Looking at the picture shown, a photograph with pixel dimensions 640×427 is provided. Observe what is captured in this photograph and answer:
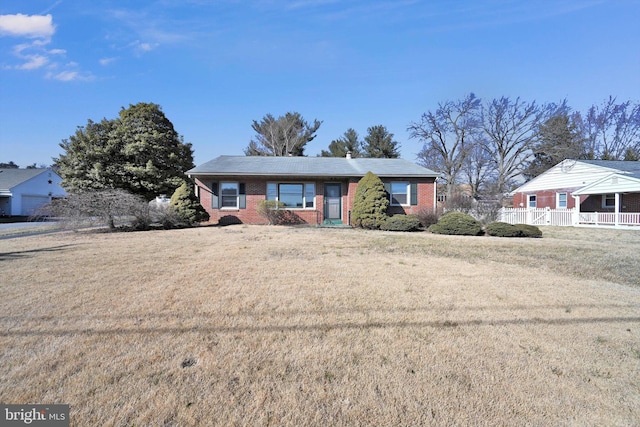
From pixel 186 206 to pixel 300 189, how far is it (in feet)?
19.9

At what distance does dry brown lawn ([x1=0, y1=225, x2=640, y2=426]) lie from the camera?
217cm

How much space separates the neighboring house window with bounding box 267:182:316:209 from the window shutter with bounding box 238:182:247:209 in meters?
1.32

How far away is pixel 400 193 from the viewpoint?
1816 cm

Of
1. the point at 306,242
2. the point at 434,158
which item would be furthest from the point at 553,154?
the point at 306,242

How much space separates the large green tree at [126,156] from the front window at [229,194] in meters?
Answer: 7.69

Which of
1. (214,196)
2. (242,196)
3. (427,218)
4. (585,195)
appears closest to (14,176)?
(214,196)

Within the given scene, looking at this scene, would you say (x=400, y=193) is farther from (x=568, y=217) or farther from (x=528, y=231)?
(x=568, y=217)

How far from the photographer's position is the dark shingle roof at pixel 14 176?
27938 millimetres

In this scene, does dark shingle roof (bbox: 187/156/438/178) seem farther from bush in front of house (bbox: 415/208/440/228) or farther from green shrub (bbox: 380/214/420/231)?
green shrub (bbox: 380/214/420/231)

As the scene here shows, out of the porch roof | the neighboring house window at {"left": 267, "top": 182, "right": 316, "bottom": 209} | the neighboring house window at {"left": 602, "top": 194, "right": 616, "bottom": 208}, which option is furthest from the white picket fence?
the neighboring house window at {"left": 267, "top": 182, "right": 316, "bottom": 209}

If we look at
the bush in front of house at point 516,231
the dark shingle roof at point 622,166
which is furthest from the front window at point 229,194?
the dark shingle roof at point 622,166

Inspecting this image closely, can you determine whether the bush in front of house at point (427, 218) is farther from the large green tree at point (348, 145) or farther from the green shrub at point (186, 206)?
the large green tree at point (348, 145)

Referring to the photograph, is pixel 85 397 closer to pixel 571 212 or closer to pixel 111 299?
pixel 111 299

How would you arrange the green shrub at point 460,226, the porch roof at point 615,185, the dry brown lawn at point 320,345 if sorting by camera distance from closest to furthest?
the dry brown lawn at point 320,345, the green shrub at point 460,226, the porch roof at point 615,185
